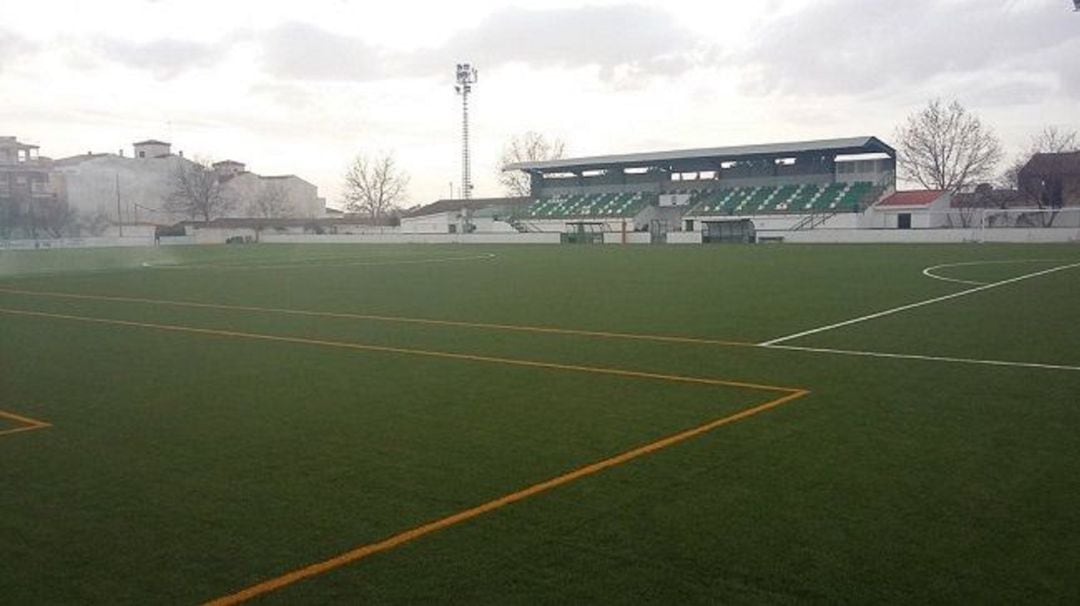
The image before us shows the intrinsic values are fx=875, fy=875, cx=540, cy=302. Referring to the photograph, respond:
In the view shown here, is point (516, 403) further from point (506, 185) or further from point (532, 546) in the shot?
point (506, 185)

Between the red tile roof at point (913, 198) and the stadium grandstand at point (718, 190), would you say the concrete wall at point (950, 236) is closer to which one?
the stadium grandstand at point (718, 190)

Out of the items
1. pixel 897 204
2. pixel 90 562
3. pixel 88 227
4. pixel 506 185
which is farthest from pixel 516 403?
pixel 506 185

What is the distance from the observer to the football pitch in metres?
4.73

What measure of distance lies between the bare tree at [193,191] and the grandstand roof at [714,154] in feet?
123

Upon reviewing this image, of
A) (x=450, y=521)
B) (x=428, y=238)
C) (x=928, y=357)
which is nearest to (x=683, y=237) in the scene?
(x=428, y=238)

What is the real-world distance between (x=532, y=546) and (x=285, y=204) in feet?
375

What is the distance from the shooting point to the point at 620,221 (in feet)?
239

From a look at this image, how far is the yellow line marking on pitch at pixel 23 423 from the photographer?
27.5 feet

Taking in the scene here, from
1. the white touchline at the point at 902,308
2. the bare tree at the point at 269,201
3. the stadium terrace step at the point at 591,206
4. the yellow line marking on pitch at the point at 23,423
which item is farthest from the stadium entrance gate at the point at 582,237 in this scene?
the yellow line marking on pitch at the point at 23,423

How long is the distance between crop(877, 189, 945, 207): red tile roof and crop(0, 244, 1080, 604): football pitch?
50.6 metres

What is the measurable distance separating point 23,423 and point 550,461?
217 inches

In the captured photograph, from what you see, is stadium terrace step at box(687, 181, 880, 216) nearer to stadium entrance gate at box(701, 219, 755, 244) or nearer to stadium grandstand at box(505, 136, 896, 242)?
stadium grandstand at box(505, 136, 896, 242)

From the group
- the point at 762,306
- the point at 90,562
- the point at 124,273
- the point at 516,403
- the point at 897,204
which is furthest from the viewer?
the point at 897,204

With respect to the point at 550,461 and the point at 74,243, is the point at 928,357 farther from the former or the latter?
the point at 74,243
